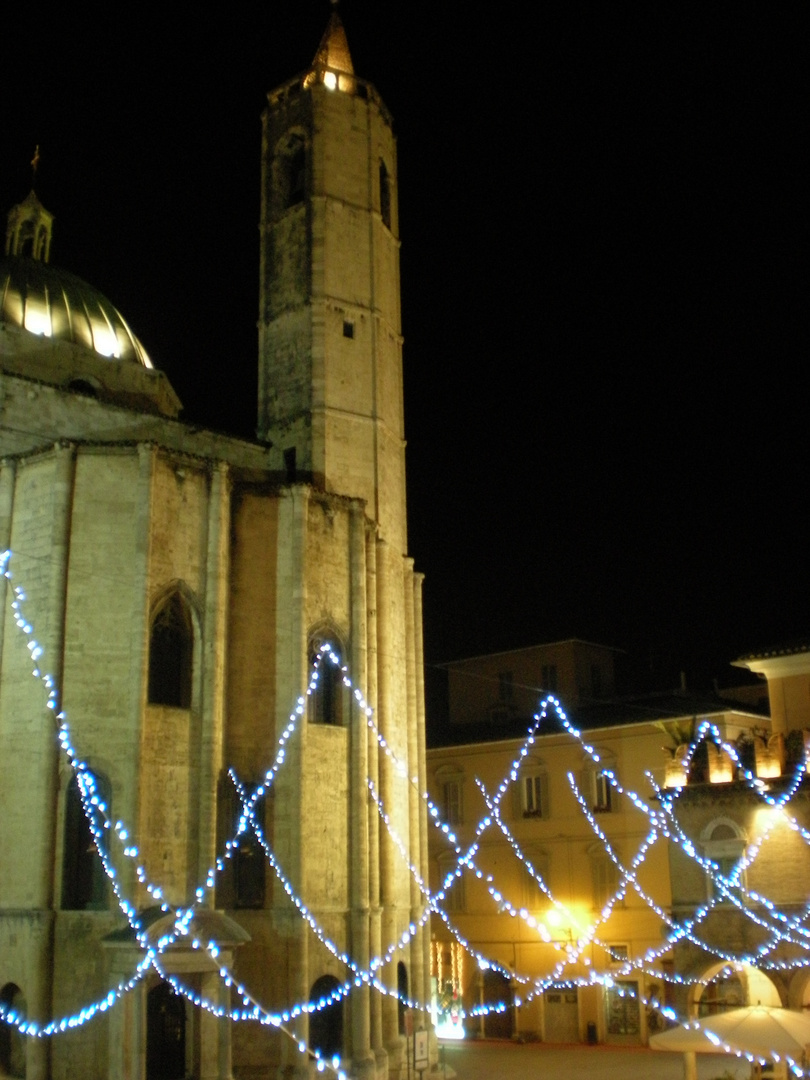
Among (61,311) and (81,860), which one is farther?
(61,311)

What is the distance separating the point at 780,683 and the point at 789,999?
674 centimetres

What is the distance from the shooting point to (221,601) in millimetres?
21891

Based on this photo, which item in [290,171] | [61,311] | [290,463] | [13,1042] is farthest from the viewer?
[290,171]

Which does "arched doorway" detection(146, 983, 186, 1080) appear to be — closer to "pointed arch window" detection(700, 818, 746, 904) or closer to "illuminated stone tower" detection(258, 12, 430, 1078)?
"illuminated stone tower" detection(258, 12, 430, 1078)

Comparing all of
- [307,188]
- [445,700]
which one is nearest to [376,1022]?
[307,188]

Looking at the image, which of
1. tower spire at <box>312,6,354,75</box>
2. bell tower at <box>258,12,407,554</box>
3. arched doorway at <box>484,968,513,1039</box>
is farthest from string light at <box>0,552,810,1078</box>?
tower spire at <box>312,6,354,75</box>

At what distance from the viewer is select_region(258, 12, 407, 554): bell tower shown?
88.1ft

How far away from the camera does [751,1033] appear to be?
53.0 ft

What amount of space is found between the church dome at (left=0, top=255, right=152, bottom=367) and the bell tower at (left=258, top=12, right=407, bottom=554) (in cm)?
346

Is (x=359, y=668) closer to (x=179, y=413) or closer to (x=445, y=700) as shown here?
(x=179, y=413)

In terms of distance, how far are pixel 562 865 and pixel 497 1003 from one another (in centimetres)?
403

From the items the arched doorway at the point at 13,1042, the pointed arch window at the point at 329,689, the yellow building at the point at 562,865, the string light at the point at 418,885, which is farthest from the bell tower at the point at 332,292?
the arched doorway at the point at 13,1042

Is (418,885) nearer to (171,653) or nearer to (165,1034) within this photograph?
(165,1034)

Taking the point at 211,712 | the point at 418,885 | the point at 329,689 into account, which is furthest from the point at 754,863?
the point at 211,712
